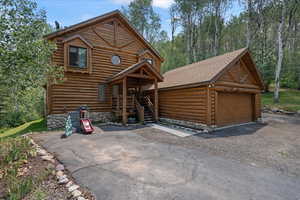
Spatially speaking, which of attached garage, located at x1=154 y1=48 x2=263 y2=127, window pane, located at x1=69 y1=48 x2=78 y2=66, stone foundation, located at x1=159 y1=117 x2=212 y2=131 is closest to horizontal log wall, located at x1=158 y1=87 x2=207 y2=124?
attached garage, located at x1=154 y1=48 x2=263 y2=127

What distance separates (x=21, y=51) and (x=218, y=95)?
957 cm

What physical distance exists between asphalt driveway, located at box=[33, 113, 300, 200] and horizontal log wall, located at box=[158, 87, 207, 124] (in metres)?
4.07

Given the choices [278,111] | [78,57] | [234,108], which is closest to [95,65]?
[78,57]

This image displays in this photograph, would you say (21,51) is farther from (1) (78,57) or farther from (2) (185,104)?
(2) (185,104)

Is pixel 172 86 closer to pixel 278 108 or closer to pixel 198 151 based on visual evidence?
pixel 198 151

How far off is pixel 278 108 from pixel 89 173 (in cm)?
1823

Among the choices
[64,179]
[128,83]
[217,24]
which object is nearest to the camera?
[64,179]

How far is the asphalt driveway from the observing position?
3.04 metres

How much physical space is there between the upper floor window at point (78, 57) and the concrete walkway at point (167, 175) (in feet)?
22.5

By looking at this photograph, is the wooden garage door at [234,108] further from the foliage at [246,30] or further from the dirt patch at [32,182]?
the foliage at [246,30]

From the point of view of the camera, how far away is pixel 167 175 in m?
3.71

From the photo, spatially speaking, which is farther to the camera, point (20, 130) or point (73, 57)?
point (73, 57)

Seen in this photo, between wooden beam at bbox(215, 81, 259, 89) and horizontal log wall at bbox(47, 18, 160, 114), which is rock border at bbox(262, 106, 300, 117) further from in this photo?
horizontal log wall at bbox(47, 18, 160, 114)

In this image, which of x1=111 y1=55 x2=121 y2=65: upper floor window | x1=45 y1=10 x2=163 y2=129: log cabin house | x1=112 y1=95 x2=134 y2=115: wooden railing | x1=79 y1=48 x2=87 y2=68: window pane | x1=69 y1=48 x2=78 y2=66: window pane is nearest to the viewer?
x1=45 y1=10 x2=163 y2=129: log cabin house
